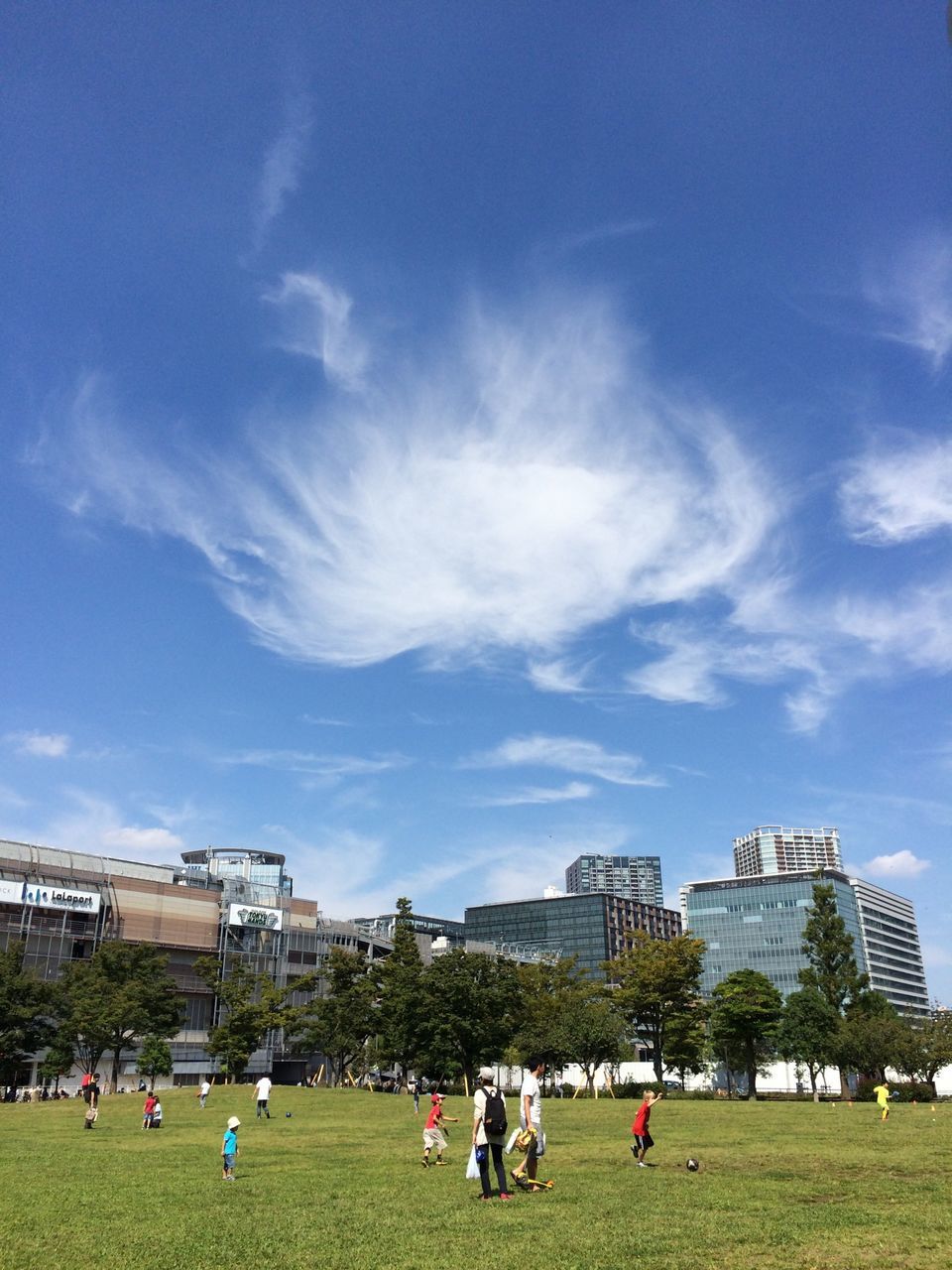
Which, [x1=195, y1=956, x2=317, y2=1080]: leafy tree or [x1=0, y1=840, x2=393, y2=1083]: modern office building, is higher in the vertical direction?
[x1=0, y1=840, x2=393, y2=1083]: modern office building

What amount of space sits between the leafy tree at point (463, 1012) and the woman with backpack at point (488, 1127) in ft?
159

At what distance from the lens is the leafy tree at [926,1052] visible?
7825 cm

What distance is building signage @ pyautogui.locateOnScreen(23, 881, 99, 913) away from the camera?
92.2m

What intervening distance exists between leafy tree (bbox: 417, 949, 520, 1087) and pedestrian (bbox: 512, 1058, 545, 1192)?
46656 millimetres

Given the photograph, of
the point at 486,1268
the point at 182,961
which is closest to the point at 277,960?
the point at 182,961

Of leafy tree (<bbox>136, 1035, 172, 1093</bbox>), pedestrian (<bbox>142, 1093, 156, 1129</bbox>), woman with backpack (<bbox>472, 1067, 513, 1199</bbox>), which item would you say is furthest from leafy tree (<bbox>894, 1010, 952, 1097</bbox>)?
woman with backpack (<bbox>472, 1067, 513, 1199</bbox>)

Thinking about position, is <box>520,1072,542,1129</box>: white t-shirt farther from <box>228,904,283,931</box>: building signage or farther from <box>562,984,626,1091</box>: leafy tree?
<box>228,904,283,931</box>: building signage

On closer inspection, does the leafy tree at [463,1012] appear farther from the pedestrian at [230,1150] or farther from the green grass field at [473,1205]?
the pedestrian at [230,1150]

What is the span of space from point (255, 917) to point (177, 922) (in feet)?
31.1

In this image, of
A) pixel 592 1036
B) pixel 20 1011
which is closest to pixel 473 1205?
pixel 592 1036

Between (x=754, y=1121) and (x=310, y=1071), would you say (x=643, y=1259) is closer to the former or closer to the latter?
(x=754, y=1121)

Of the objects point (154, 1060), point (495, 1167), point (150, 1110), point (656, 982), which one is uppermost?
point (656, 982)

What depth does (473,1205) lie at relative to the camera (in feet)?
57.3

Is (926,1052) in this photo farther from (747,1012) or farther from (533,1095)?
(533,1095)
